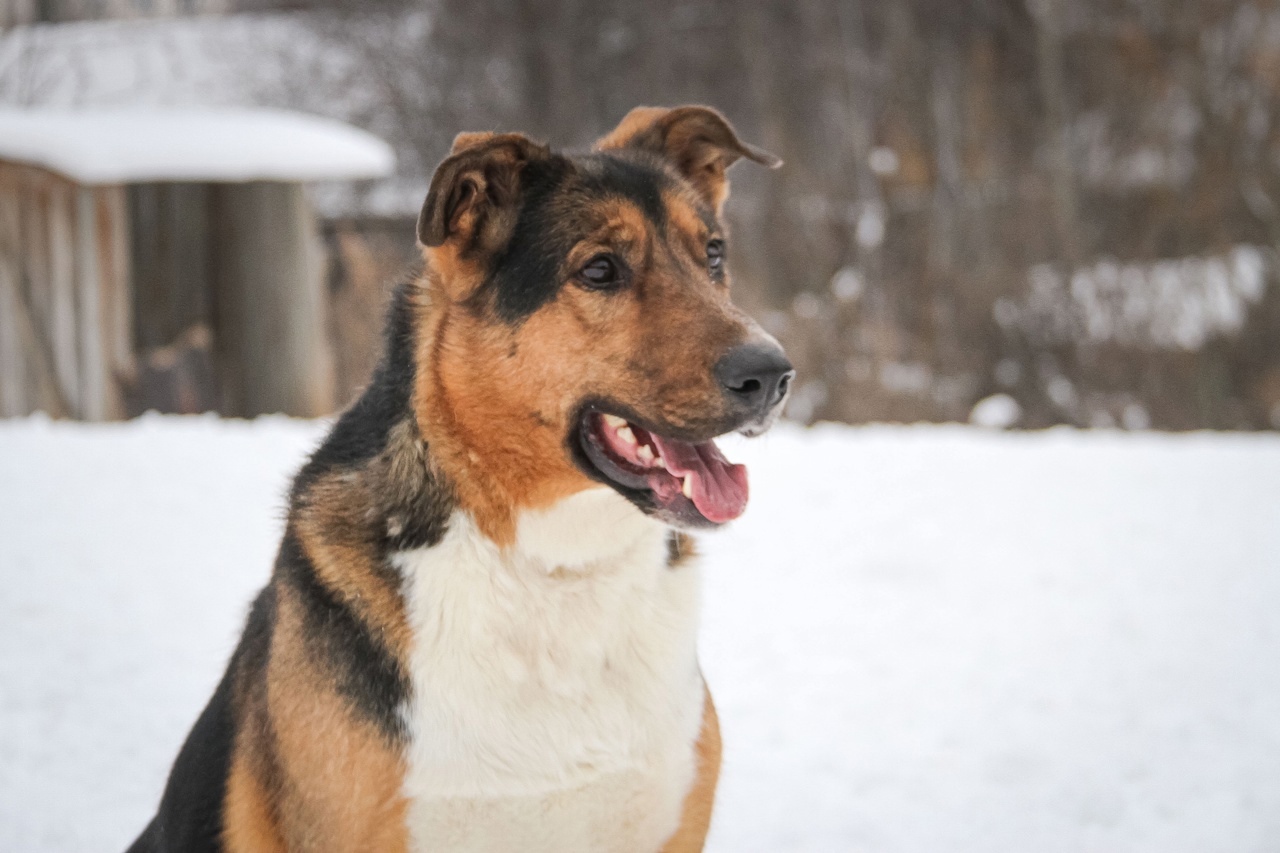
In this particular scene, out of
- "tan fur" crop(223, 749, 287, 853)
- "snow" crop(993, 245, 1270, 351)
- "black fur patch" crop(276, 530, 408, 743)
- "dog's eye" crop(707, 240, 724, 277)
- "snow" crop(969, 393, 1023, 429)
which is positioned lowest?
"snow" crop(969, 393, 1023, 429)

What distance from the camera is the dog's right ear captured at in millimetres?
2750

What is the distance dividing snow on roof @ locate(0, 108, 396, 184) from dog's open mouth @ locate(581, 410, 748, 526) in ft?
23.6

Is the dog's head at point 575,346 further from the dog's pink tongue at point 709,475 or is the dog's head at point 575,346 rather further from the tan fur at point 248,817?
the tan fur at point 248,817

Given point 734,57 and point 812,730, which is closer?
point 812,730

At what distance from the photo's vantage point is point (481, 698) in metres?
2.68

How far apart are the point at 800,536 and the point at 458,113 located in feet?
34.4

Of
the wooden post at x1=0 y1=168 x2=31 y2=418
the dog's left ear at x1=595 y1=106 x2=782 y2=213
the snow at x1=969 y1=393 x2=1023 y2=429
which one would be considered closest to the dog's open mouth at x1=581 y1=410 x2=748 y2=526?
the dog's left ear at x1=595 y1=106 x2=782 y2=213

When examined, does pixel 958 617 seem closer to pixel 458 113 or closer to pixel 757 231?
pixel 757 231

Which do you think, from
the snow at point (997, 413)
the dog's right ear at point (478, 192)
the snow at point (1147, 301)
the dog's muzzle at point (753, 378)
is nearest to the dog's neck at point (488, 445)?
the dog's right ear at point (478, 192)

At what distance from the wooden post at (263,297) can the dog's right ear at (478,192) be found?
6875 millimetres

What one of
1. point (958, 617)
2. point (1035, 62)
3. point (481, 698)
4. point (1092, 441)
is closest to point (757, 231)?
point (1035, 62)

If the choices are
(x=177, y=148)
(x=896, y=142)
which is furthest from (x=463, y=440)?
(x=896, y=142)

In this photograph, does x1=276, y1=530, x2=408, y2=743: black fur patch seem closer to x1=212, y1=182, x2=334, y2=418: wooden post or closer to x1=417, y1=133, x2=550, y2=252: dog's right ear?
x1=417, y1=133, x2=550, y2=252: dog's right ear

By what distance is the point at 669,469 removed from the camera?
2756 mm
